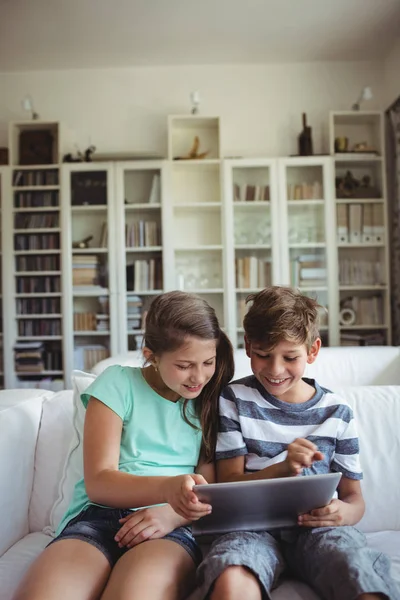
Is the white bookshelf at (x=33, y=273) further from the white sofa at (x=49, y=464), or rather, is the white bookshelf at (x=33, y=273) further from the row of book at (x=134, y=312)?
the white sofa at (x=49, y=464)

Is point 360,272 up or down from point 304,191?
down

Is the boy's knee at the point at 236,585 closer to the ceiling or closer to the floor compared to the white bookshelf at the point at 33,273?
A: closer to the floor

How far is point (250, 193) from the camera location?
13.6 feet

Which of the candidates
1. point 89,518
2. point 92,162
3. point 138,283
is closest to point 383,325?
point 138,283

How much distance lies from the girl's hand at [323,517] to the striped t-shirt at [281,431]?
105 millimetres

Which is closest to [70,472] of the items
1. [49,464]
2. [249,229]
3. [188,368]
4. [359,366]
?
[49,464]

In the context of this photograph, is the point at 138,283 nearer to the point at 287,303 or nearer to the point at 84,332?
the point at 84,332

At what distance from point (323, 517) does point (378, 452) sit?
387 millimetres

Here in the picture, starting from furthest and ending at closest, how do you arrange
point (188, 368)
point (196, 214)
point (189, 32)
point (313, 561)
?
1. point (196, 214)
2. point (189, 32)
3. point (188, 368)
4. point (313, 561)

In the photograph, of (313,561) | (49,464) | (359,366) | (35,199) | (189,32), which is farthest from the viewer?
(35,199)

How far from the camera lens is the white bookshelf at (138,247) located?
13.6ft

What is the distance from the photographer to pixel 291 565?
1.10m

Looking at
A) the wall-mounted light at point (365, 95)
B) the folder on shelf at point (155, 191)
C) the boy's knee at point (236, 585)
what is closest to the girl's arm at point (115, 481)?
the boy's knee at point (236, 585)

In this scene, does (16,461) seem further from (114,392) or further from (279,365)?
(279,365)
